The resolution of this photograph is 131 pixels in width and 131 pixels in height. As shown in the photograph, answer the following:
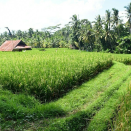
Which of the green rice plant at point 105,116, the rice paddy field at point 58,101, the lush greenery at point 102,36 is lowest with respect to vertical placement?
the green rice plant at point 105,116

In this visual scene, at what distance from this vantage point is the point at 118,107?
12.7 feet

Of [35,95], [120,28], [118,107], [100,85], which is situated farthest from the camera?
[120,28]

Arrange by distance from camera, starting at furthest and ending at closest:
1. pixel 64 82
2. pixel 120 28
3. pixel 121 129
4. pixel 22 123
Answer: pixel 120 28
pixel 64 82
pixel 22 123
pixel 121 129

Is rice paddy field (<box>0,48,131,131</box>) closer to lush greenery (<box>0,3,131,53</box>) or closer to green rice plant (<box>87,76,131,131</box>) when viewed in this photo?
green rice plant (<box>87,76,131,131</box>)

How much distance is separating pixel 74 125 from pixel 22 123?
42.1 inches

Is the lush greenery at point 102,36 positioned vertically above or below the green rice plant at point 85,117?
above

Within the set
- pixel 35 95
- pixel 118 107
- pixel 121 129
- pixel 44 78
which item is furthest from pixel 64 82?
pixel 121 129

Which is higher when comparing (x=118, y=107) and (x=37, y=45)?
(x=37, y=45)

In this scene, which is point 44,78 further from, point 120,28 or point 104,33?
point 120,28

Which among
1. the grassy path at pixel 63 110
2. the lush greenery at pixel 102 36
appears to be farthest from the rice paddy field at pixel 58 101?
the lush greenery at pixel 102 36

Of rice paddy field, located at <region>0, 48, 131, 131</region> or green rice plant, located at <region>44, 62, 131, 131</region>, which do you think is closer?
green rice plant, located at <region>44, 62, 131, 131</region>

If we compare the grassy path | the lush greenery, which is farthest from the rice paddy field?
the lush greenery

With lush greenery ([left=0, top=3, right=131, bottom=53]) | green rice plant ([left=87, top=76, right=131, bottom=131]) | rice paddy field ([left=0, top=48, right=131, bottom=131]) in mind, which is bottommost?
green rice plant ([left=87, top=76, right=131, bottom=131])

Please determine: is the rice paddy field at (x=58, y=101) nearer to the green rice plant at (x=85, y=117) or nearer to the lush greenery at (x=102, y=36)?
the green rice plant at (x=85, y=117)
